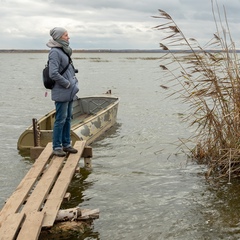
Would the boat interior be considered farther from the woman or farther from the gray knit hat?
the gray knit hat

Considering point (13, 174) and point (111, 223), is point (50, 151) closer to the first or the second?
point (13, 174)

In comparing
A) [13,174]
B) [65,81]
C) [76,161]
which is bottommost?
[13,174]

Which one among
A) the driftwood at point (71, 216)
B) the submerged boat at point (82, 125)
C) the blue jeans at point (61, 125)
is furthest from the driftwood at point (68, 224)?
the submerged boat at point (82, 125)

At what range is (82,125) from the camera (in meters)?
9.70

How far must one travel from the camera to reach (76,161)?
6812mm

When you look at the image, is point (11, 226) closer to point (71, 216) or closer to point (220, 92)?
point (71, 216)

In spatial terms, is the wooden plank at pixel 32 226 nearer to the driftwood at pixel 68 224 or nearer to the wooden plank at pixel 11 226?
the wooden plank at pixel 11 226

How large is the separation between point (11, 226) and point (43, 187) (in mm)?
1301

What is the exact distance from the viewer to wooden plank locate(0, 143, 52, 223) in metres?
4.71

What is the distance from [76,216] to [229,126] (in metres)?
3.26

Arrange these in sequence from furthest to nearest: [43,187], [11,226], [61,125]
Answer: [61,125]
[43,187]
[11,226]

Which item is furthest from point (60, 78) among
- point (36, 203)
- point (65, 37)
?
point (36, 203)

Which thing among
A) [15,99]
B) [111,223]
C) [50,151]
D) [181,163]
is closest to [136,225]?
[111,223]

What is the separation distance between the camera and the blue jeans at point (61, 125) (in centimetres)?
671
